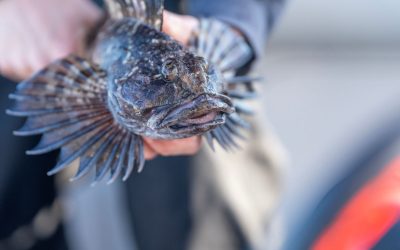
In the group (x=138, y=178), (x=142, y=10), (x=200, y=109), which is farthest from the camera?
(x=138, y=178)

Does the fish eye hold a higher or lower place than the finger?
higher

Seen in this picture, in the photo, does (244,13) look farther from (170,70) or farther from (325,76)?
(325,76)

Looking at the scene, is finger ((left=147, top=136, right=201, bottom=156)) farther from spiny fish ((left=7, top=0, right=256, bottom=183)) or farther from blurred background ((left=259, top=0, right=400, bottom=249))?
blurred background ((left=259, top=0, right=400, bottom=249))

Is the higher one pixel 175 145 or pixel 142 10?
pixel 142 10

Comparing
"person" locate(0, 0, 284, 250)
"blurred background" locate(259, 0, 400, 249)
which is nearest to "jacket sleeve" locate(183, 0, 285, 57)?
"person" locate(0, 0, 284, 250)

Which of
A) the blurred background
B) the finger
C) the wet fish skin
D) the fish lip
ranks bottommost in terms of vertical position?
the blurred background

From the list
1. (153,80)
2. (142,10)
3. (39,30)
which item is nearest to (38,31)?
(39,30)
